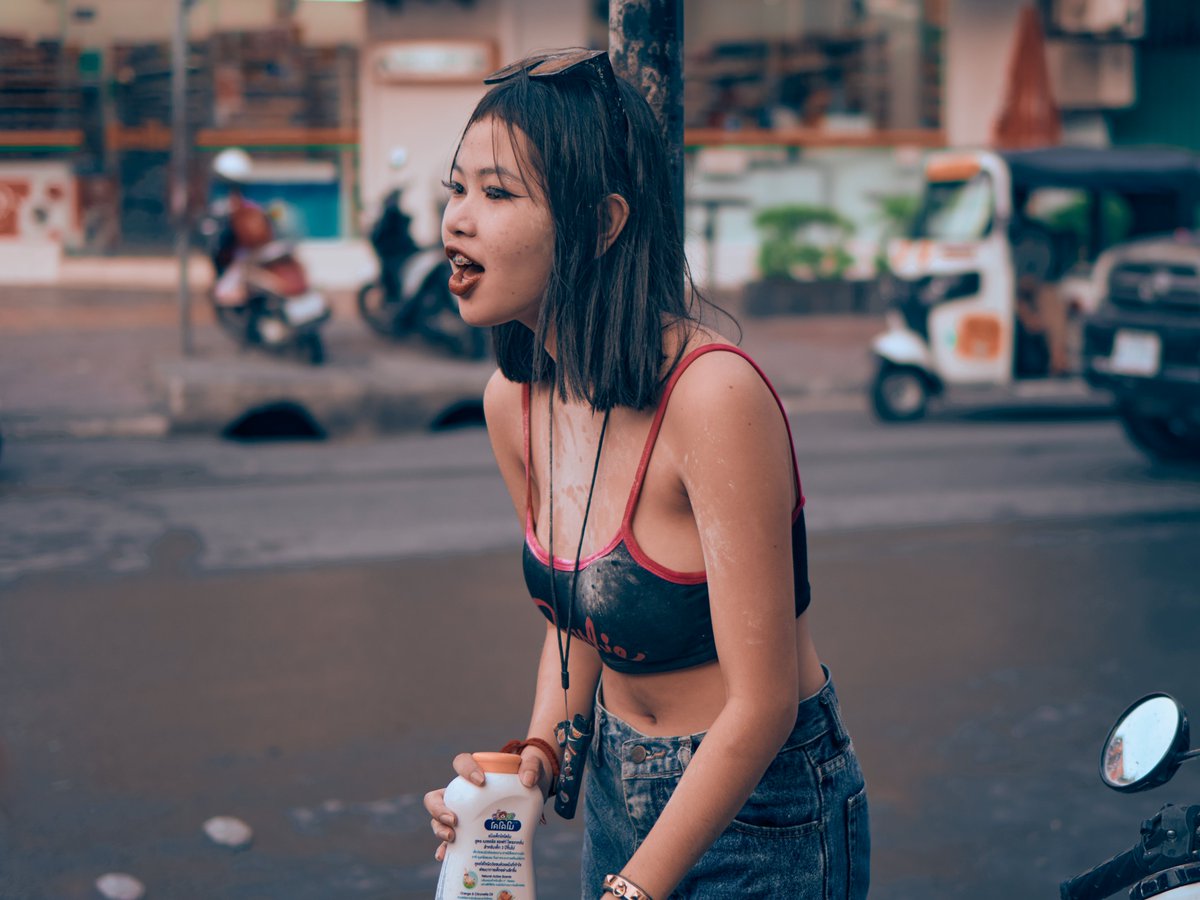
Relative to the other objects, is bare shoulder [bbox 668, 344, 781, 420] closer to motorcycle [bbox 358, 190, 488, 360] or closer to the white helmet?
motorcycle [bbox 358, 190, 488, 360]

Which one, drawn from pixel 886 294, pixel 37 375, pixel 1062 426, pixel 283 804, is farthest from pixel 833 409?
pixel 283 804

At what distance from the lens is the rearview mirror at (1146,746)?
6.31ft

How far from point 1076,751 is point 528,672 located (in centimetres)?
193

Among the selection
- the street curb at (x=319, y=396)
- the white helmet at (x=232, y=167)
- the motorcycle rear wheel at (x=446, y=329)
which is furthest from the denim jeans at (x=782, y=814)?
Answer: the white helmet at (x=232, y=167)

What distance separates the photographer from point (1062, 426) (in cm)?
1162

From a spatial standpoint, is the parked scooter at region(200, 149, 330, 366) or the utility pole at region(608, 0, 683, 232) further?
the parked scooter at region(200, 149, 330, 366)

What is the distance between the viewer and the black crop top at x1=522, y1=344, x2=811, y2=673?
1.95 metres

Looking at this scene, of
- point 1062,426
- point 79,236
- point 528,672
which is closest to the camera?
point 528,672

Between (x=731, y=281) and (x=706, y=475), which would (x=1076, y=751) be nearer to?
(x=706, y=475)

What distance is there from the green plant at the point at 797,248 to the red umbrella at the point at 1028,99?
7.74ft

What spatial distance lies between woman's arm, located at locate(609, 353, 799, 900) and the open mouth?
0.32 metres

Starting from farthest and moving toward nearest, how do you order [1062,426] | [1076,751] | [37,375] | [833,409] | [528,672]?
[37,375] < [833,409] < [1062,426] < [528,672] < [1076,751]

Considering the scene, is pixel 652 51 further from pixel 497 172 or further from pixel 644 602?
pixel 644 602

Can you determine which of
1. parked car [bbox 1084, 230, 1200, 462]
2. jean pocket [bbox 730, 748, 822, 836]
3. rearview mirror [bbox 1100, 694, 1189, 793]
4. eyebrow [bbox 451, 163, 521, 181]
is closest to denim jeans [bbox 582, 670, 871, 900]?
jean pocket [bbox 730, 748, 822, 836]
